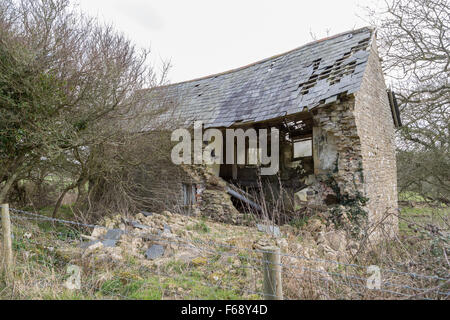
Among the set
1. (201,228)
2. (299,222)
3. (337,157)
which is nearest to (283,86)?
(337,157)

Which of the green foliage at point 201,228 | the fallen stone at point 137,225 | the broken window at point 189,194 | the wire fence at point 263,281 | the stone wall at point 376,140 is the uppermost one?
the stone wall at point 376,140

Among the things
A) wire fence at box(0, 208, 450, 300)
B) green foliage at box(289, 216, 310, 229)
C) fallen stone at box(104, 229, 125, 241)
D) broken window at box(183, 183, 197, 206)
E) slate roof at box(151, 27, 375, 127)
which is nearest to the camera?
wire fence at box(0, 208, 450, 300)

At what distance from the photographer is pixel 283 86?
8.43 m

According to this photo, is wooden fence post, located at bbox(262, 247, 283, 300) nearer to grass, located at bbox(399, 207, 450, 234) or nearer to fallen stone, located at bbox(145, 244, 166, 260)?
grass, located at bbox(399, 207, 450, 234)

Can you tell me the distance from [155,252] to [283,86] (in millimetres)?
6201

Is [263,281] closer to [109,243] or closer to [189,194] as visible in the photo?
[109,243]

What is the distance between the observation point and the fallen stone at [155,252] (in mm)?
4689

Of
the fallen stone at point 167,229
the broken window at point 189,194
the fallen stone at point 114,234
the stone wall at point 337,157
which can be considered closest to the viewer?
the fallen stone at point 114,234

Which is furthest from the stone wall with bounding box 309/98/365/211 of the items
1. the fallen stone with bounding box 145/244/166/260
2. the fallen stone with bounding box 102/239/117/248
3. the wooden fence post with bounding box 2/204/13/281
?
the wooden fence post with bounding box 2/204/13/281

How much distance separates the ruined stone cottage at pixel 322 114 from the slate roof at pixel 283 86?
0.03m

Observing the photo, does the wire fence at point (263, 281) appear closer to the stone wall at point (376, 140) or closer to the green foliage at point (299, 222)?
the green foliage at point (299, 222)

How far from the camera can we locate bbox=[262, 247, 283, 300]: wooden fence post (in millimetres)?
2662

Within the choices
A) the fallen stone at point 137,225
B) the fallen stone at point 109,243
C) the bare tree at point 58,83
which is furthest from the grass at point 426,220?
the bare tree at point 58,83
